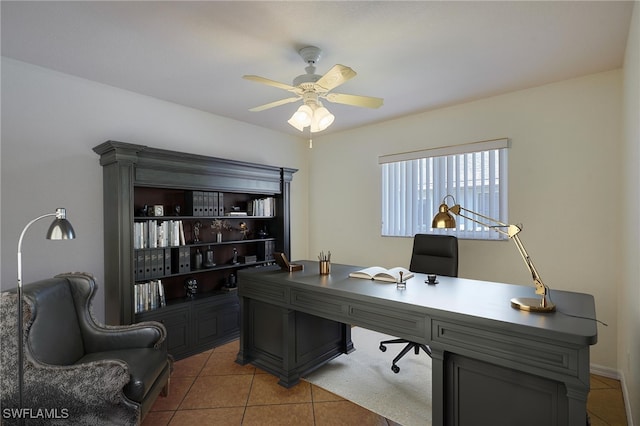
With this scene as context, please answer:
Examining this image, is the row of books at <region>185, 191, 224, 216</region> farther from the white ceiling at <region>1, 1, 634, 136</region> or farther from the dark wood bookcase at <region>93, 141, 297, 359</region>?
the white ceiling at <region>1, 1, 634, 136</region>

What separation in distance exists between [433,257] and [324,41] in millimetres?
2140

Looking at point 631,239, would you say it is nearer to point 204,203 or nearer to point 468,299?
point 468,299

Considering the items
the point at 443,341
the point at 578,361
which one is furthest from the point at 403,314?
the point at 578,361

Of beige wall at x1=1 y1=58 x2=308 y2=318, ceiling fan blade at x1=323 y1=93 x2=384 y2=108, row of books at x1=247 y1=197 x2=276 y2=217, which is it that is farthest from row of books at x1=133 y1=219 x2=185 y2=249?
ceiling fan blade at x1=323 y1=93 x2=384 y2=108

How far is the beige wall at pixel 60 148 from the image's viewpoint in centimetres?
246

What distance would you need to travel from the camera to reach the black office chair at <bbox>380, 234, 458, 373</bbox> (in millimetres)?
2938

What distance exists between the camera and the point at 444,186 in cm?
361

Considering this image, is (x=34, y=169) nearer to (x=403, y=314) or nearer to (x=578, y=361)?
(x=403, y=314)

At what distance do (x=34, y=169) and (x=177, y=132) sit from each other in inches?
50.6

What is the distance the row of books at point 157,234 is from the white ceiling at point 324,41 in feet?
4.22

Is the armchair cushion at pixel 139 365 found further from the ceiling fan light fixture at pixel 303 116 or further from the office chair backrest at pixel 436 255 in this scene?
the office chair backrest at pixel 436 255

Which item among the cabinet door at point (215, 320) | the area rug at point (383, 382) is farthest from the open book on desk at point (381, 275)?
the cabinet door at point (215, 320)

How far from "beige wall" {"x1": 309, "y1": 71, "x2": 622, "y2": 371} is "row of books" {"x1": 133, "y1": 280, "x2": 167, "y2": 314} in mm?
2750

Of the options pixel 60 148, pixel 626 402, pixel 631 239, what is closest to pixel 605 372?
pixel 626 402
